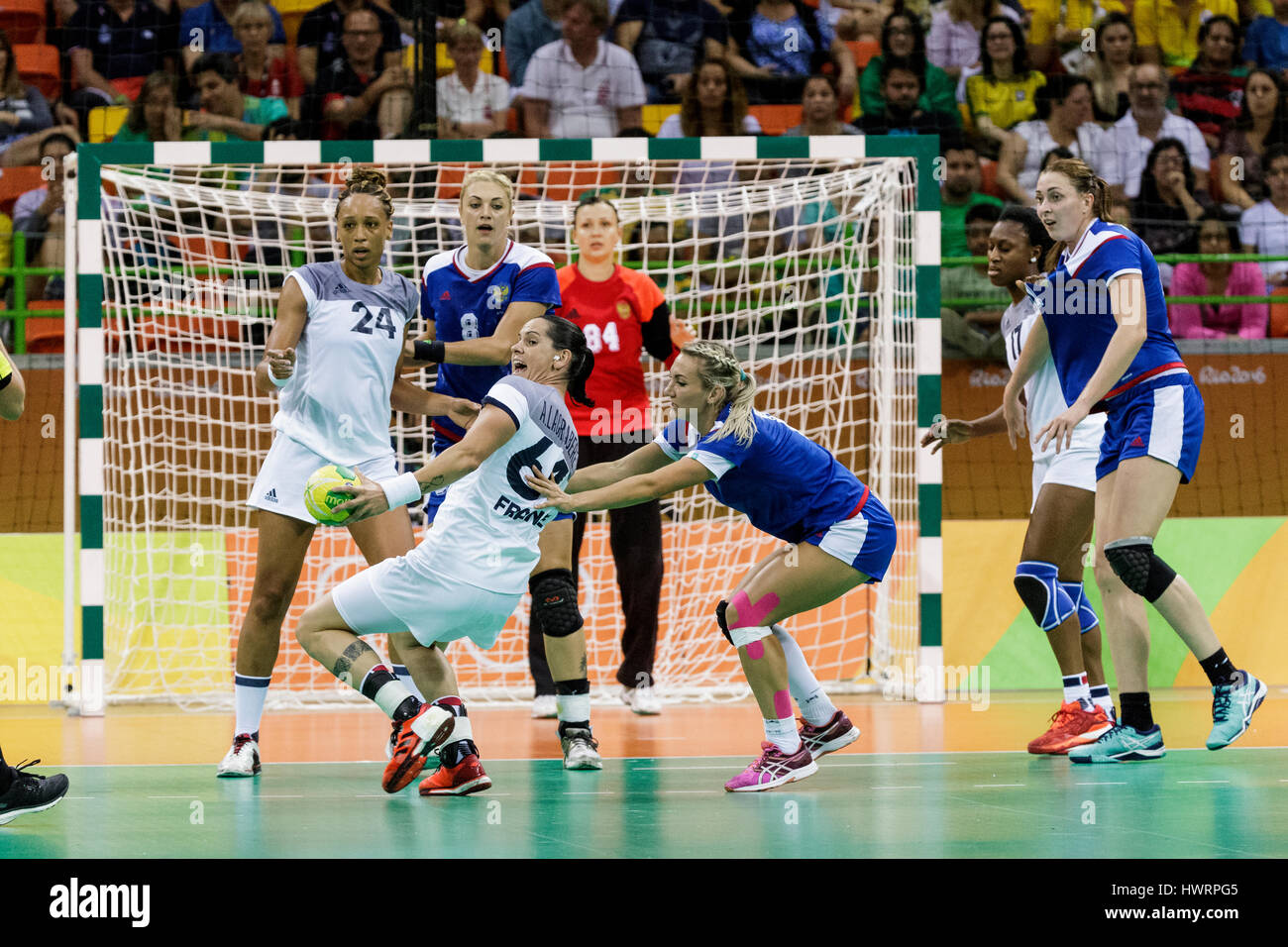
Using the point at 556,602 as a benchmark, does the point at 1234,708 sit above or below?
below

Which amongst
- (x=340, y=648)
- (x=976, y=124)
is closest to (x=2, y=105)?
(x=976, y=124)

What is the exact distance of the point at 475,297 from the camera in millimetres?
6215

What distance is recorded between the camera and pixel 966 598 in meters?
8.83

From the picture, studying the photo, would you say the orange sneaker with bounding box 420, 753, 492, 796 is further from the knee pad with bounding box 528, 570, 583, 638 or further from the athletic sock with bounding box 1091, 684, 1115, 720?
the athletic sock with bounding box 1091, 684, 1115, 720

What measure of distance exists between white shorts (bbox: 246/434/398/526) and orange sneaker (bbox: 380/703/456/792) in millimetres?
1012

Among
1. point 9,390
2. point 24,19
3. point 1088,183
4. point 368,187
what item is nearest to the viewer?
point 9,390

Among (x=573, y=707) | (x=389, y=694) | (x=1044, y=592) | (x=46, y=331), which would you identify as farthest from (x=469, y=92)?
(x=389, y=694)

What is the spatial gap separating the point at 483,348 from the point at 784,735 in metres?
1.93

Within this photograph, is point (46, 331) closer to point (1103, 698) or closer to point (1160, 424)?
point (1103, 698)

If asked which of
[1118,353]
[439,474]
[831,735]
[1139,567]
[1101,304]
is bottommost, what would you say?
[831,735]

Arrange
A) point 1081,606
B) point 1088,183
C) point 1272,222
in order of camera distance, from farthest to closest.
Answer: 1. point 1272,222
2. point 1081,606
3. point 1088,183

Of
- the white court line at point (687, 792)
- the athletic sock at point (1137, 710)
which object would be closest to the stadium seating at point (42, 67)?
the white court line at point (687, 792)
